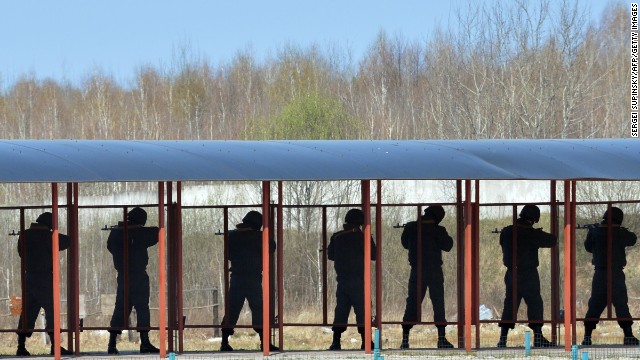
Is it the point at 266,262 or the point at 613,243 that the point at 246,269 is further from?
the point at 613,243

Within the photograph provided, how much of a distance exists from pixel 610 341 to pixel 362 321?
552 centimetres

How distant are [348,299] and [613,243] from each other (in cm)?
357

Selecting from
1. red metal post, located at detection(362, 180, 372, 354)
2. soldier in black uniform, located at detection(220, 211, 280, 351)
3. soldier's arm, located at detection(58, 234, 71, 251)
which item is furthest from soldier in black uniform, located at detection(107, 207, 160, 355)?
red metal post, located at detection(362, 180, 372, 354)

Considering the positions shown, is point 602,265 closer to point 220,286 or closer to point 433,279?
point 433,279

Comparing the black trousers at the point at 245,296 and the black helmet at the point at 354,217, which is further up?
the black helmet at the point at 354,217

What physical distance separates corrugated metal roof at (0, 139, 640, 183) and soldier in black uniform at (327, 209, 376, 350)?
4.70ft

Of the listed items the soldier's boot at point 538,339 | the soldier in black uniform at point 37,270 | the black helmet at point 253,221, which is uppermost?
the black helmet at point 253,221

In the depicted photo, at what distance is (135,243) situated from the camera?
49.9 ft

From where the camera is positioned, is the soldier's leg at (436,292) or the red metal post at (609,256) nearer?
the soldier's leg at (436,292)

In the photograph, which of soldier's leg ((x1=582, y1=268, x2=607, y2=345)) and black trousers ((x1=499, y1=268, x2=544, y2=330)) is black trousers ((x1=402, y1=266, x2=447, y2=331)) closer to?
black trousers ((x1=499, y1=268, x2=544, y2=330))

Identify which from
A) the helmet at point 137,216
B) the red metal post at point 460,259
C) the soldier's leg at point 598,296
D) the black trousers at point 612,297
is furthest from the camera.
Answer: the soldier's leg at point 598,296

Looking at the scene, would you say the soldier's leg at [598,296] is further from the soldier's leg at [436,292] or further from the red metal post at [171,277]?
the red metal post at [171,277]

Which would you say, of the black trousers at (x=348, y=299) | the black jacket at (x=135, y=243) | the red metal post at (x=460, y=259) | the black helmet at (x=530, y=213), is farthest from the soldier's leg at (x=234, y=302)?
the black helmet at (x=530, y=213)

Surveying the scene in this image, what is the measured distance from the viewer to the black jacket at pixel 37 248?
1473 cm
